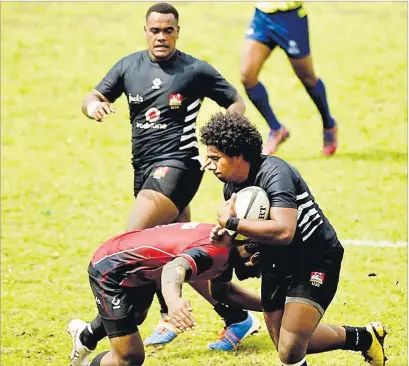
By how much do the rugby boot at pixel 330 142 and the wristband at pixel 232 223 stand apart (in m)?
7.15

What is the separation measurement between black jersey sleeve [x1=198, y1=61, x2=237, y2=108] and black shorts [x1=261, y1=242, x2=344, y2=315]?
7.24 feet

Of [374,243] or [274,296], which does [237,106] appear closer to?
[274,296]

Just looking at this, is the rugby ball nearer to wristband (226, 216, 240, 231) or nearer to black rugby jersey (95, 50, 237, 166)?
wristband (226, 216, 240, 231)

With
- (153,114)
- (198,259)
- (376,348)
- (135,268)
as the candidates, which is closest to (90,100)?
(153,114)

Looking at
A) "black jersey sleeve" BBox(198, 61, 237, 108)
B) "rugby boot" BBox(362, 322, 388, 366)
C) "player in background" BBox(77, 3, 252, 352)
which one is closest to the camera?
"rugby boot" BBox(362, 322, 388, 366)

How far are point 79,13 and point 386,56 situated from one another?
6784 millimetres

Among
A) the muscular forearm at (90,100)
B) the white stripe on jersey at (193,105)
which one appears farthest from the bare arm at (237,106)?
the muscular forearm at (90,100)

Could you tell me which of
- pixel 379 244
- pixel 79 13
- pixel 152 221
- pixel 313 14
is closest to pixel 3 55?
pixel 79 13

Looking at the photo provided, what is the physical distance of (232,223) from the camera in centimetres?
638

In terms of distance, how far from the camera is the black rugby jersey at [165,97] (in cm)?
857

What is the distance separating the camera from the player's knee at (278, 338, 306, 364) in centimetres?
674

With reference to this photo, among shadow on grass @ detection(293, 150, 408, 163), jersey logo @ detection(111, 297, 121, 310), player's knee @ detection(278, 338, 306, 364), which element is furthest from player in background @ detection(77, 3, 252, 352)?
shadow on grass @ detection(293, 150, 408, 163)

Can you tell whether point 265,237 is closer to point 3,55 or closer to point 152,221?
point 152,221

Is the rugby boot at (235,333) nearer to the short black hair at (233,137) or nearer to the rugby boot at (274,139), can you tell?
the short black hair at (233,137)
